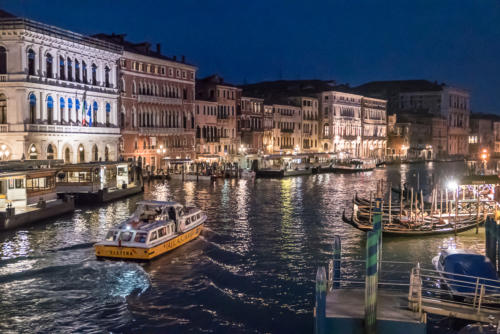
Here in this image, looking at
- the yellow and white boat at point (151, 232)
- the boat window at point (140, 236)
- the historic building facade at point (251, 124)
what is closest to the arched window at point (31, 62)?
the yellow and white boat at point (151, 232)

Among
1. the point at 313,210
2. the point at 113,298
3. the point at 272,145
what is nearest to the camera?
the point at 113,298

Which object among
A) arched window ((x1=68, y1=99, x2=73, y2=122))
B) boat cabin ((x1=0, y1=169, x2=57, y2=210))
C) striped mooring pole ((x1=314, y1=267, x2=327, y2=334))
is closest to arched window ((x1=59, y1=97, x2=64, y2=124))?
arched window ((x1=68, y1=99, x2=73, y2=122))

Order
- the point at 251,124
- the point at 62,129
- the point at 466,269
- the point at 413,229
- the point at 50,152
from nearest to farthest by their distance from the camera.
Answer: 1. the point at 466,269
2. the point at 413,229
3. the point at 50,152
4. the point at 62,129
5. the point at 251,124

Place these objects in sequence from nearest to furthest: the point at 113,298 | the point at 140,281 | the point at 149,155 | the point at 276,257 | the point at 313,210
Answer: the point at 113,298 → the point at 140,281 → the point at 276,257 → the point at 313,210 → the point at 149,155

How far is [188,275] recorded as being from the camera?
15414mm

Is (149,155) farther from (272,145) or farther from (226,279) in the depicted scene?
(226,279)

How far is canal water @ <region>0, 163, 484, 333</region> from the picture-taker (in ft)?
39.8

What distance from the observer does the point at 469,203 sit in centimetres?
2547

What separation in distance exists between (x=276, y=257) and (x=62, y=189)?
1651cm

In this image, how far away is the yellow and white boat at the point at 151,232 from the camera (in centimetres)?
1628

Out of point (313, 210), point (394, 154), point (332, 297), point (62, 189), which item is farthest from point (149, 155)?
point (394, 154)

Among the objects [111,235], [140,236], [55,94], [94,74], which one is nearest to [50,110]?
[55,94]

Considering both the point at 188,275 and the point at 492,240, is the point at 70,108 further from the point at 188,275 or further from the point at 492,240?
the point at 492,240

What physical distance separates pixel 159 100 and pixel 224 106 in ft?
31.9
